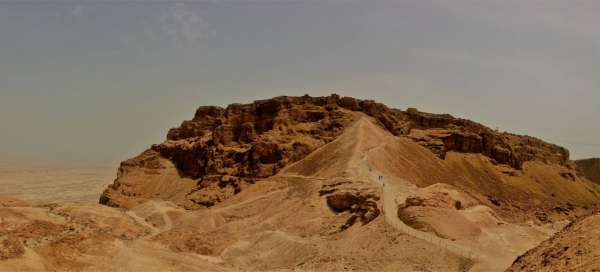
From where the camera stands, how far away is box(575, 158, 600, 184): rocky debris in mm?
136500

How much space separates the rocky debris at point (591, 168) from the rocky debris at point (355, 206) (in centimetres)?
10704

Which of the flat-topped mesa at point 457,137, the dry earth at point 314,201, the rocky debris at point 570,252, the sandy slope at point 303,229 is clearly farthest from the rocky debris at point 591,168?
the rocky debris at point 570,252

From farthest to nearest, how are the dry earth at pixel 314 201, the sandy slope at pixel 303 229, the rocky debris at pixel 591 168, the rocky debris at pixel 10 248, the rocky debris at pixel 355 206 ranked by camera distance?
the rocky debris at pixel 591 168, the rocky debris at pixel 355 206, the dry earth at pixel 314 201, the sandy slope at pixel 303 229, the rocky debris at pixel 10 248

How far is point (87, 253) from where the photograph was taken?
→ 32562 mm

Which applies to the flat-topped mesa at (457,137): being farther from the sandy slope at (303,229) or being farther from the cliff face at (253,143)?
the sandy slope at (303,229)

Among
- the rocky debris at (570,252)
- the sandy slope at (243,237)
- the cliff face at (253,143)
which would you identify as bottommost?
the sandy slope at (243,237)

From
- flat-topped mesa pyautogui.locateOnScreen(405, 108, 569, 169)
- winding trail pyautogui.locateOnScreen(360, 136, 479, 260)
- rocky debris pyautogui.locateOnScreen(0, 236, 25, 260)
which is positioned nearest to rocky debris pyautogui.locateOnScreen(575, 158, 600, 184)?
flat-topped mesa pyautogui.locateOnScreen(405, 108, 569, 169)

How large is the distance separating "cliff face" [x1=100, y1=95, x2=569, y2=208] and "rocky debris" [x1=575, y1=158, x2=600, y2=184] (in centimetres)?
5601

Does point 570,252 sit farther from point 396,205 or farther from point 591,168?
point 591,168

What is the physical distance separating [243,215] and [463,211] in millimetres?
20169

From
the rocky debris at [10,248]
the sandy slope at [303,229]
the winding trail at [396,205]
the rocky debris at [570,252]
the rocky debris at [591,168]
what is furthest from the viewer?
the rocky debris at [591,168]

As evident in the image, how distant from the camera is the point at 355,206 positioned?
45.6 m

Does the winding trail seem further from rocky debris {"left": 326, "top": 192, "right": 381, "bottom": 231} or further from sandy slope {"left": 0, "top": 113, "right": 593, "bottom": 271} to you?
rocky debris {"left": 326, "top": 192, "right": 381, "bottom": 231}

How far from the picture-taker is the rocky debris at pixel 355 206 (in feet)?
137
